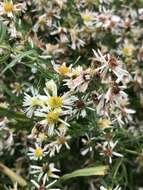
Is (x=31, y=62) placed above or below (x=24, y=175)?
above

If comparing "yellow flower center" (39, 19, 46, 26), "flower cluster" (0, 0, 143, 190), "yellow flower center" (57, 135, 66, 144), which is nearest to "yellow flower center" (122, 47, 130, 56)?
"flower cluster" (0, 0, 143, 190)

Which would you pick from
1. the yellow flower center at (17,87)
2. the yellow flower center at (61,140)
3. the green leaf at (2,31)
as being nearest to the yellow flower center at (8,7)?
the green leaf at (2,31)

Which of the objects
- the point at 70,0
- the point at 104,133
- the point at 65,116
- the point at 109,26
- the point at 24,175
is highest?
the point at 70,0

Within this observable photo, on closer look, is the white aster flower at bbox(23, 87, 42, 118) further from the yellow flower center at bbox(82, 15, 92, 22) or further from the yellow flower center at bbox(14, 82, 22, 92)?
the yellow flower center at bbox(82, 15, 92, 22)

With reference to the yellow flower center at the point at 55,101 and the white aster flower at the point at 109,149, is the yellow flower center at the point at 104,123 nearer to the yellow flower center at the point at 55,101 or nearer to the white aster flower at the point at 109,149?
the white aster flower at the point at 109,149

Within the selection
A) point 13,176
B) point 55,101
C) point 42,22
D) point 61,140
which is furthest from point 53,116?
point 42,22

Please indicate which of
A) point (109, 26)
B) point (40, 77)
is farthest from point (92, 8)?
point (40, 77)

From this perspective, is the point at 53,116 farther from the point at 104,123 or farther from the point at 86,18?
the point at 86,18

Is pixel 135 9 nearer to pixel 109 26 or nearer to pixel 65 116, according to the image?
pixel 109 26
